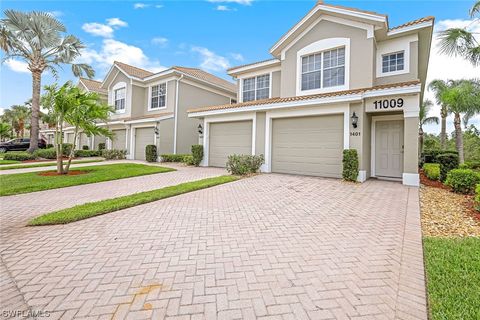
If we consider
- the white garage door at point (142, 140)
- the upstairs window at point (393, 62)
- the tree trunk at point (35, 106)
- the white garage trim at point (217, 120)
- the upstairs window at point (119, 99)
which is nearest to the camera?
the upstairs window at point (393, 62)

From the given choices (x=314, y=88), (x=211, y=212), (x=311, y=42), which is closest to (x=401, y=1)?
(x=311, y=42)

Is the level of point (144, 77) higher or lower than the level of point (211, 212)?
higher

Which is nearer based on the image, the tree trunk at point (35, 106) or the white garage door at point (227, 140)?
the white garage door at point (227, 140)

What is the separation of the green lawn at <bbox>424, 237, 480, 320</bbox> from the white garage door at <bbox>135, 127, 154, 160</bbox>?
59.4 ft

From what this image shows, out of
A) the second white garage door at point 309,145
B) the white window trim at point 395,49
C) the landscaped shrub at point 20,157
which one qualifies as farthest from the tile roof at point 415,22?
the landscaped shrub at point 20,157

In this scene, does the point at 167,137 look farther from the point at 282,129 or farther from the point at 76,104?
the point at 282,129

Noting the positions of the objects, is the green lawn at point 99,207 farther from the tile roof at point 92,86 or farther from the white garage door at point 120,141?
the tile roof at point 92,86

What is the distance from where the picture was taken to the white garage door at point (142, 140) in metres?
18.5

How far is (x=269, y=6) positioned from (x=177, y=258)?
47.7 ft

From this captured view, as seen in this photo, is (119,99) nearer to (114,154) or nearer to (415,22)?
(114,154)

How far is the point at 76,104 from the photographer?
10.3m

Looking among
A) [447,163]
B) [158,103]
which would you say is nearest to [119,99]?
[158,103]

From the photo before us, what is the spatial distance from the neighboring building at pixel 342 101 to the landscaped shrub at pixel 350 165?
407 millimetres

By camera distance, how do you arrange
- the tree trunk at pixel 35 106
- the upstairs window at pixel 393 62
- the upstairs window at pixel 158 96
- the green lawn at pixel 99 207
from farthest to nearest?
the upstairs window at pixel 158 96 → the tree trunk at pixel 35 106 → the upstairs window at pixel 393 62 → the green lawn at pixel 99 207
